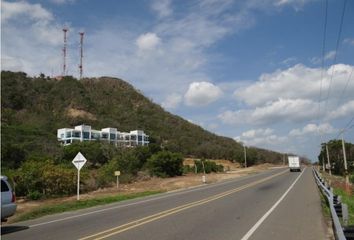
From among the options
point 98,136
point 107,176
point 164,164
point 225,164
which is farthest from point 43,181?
point 225,164

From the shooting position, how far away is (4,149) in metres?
56.0

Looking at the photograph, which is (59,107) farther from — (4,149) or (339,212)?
(339,212)

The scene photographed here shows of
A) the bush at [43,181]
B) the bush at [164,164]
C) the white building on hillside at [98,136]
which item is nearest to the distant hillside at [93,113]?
the white building on hillside at [98,136]

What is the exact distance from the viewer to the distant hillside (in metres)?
122

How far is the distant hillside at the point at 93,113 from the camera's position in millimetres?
121812

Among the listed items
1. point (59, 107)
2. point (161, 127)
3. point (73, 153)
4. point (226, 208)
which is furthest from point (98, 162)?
point (161, 127)

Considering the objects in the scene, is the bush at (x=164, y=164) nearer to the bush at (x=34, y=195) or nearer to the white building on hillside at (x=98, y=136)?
the bush at (x=34, y=195)

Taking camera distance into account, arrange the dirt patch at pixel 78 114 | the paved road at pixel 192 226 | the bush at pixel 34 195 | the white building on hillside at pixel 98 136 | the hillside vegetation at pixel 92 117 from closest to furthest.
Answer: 1. the paved road at pixel 192 226
2. the bush at pixel 34 195
3. the hillside vegetation at pixel 92 117
4. the white building on hillside at pixel 98 136
5. the dirt patch at pixel 78 114

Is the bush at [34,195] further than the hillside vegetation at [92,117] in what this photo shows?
No

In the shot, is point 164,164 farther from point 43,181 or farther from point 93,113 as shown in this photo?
point 93,113

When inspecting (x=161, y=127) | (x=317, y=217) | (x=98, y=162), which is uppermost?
(x=161, y=127)

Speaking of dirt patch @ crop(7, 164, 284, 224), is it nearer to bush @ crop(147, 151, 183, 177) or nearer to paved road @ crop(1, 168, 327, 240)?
bush @ crop(147, 151, 183, 177)

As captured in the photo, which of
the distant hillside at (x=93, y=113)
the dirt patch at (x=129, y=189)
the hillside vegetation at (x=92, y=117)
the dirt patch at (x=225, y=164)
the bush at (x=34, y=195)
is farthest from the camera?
the distant hillside at (x=93, y=113)

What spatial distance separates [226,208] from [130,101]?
531ft
